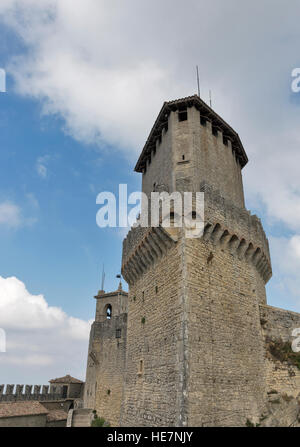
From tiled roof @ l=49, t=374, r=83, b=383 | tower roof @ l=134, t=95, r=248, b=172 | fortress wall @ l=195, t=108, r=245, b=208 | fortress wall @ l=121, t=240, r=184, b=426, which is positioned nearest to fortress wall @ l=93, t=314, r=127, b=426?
fortress wall @ l=121, t=240, r=184, b=426

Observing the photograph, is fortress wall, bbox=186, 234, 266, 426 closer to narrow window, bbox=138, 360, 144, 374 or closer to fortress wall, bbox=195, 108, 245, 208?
fortress wall, bbox=195, 108, 245, 208

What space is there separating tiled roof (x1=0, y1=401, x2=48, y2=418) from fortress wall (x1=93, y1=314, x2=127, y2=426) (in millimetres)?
6947

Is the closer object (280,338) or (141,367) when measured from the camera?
(141,367)

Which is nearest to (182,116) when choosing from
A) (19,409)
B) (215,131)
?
(215,131)

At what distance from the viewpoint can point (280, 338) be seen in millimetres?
11984

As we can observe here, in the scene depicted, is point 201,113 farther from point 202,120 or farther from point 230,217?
point 230,217

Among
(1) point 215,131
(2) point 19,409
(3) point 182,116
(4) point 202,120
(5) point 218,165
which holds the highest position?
(3) point 182,116

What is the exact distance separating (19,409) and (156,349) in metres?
17.8

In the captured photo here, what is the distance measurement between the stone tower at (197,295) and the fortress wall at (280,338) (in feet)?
1.31

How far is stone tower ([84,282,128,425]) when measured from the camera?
1691 centimetres

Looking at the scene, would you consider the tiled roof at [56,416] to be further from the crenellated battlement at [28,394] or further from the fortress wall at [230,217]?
the fortress wall at [230,217]

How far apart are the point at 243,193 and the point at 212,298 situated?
272 inches
